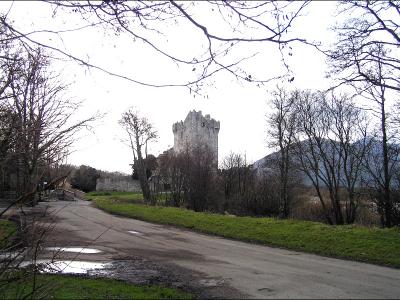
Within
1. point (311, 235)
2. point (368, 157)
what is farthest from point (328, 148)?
point (311, 235)

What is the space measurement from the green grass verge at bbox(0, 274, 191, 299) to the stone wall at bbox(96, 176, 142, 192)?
65.9m

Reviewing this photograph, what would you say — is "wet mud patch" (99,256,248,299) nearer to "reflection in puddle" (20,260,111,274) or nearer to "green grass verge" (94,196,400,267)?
"reflection in puddle" (20,260,111,274)

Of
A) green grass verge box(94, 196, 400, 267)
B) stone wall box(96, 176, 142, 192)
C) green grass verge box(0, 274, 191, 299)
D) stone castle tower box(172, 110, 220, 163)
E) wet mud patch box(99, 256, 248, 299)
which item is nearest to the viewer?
green grass verge box(0, 274, 191, 299)

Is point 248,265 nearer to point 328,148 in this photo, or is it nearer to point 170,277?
point 170,277

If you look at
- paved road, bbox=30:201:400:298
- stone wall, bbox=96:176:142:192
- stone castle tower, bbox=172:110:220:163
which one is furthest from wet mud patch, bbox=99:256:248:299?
stone wall, bbox=96:176:142:192

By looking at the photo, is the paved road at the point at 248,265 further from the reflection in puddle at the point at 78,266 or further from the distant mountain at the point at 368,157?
the distant mountain at the point at 368,157

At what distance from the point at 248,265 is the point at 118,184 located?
65383mm

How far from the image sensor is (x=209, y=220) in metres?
27.3

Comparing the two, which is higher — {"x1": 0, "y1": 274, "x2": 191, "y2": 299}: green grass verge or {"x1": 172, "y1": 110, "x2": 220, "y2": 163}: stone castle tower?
{"x1": 172, "y1": 110, "x2": 220, "y2": 163}: stone castle tower

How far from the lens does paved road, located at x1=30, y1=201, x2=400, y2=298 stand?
33.3 feet

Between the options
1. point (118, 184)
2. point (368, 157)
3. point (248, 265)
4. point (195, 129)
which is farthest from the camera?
point (118, 184)

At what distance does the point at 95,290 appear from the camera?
9758 mm

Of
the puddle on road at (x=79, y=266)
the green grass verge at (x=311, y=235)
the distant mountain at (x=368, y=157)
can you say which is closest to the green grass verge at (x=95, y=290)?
the puddle on road at (x=79, y=266)

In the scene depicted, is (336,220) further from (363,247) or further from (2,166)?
(2,166)
